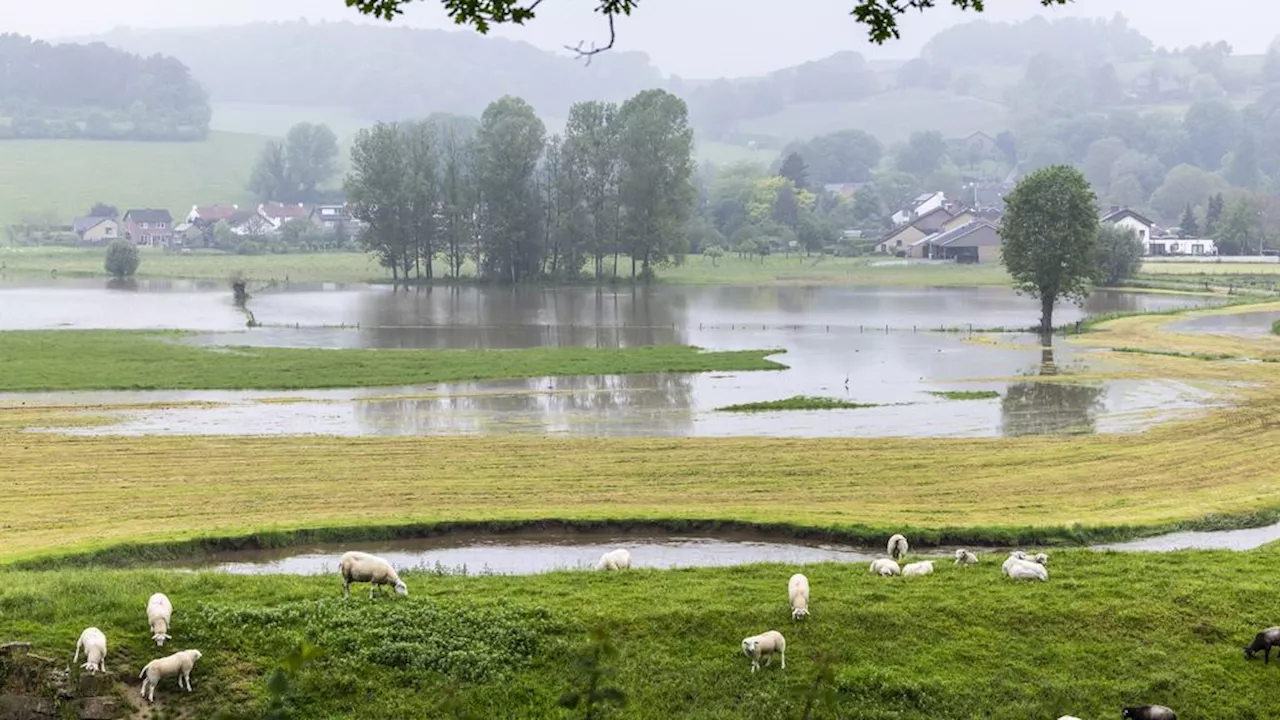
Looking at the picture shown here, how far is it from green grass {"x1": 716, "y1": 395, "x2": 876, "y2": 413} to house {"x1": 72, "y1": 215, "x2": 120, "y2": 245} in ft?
493

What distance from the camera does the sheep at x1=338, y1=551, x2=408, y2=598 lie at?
62.8 feet

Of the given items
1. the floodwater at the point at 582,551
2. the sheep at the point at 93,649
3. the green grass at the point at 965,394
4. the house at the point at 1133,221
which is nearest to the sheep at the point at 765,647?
the sheep at the point at 93,649

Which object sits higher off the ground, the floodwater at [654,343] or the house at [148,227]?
the house at [148,227]

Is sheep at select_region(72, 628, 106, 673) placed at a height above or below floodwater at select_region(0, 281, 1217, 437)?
above

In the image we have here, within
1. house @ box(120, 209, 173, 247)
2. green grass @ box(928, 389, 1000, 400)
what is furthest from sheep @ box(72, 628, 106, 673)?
house @ box(120, 209, 173, 247)

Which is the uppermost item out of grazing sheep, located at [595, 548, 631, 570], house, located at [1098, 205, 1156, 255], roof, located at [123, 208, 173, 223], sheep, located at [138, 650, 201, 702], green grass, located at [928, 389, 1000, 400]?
roof, located at [123, 208, 173, 223]

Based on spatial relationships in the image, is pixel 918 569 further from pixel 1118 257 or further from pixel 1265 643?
pixel 1118 257

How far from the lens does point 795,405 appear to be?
4944cm

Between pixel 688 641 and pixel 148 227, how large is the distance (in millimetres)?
183929

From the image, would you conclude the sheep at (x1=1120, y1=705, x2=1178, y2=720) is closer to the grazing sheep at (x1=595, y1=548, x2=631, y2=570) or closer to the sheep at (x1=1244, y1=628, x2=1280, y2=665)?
the sheep at (x1=1244, y1=628, x2=1280, y2=665)

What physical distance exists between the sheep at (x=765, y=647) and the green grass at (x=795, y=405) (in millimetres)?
31113

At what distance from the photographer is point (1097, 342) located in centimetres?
7162

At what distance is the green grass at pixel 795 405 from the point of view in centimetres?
4862

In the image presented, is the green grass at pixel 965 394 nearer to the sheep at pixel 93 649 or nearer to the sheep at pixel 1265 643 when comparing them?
the sheep at pixel 1265 643
